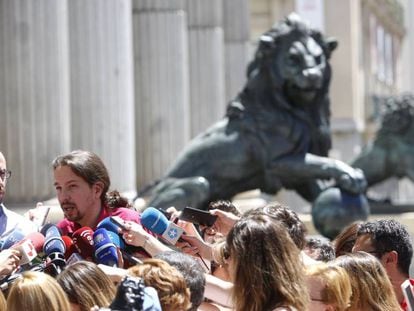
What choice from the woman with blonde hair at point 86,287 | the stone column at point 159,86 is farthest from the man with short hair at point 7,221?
the stone column at point 159,86

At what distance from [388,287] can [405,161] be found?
1869 centimetres

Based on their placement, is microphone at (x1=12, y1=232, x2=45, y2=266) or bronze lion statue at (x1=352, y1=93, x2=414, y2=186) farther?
bronze lion statue at (x1=352, y1=93, x2=414, y2=186)

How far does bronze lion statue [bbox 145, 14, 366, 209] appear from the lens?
771 inches

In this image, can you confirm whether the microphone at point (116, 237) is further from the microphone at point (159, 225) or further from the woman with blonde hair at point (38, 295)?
Result: the woman with blonde hair at point (38, 295)

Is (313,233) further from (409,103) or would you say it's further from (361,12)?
(361,12)

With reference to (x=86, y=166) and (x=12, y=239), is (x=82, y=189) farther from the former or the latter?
(x=12, y=239)

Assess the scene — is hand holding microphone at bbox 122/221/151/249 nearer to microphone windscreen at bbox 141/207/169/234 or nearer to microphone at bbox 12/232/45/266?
microphone windscreen at bbox 141/207/169/234

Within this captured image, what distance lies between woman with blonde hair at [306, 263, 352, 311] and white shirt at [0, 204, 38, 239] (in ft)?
5.33

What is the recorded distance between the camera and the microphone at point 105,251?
7.77 meters

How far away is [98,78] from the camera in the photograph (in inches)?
762

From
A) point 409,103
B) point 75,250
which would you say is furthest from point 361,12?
point 75,250

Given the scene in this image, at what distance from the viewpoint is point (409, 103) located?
87.5 feet

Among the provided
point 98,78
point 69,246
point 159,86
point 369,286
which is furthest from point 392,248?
point 159,86

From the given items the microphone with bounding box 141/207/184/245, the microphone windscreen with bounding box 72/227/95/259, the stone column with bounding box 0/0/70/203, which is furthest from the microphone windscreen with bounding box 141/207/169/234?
the stone column with bounding box 0/0/70/203
